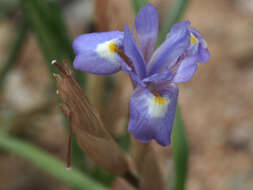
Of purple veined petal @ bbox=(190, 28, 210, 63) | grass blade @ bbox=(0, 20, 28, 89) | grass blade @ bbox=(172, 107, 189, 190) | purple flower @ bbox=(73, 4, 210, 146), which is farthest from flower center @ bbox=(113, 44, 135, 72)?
grass blade @ bbox=(0, 20, 28, 89)

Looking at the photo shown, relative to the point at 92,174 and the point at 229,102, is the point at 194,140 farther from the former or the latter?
the point at 92,174

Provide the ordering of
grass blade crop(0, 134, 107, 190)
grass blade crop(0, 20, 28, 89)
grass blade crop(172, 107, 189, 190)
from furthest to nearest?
grass blade crop(0, 20, 28, 89) → grass blade crop(0, 134, 107, 190) → grass blade crop(172, 107, 189, 190)

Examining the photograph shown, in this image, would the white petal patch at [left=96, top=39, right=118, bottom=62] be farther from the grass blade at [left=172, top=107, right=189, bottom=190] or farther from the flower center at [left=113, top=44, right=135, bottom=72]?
the grass blade at [left=172, top=107, right=189, bottom=190]

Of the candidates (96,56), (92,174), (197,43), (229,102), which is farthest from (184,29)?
(229,102)

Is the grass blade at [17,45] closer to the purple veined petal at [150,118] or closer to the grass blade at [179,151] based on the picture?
the grass blade at [179,151]

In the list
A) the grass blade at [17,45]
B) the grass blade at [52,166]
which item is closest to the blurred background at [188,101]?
the grass blade at [17,45]

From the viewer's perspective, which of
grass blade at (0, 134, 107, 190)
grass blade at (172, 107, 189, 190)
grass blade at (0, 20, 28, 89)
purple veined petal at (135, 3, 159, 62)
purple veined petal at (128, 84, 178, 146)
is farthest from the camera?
grass blade at (0, 20, 28, 89)

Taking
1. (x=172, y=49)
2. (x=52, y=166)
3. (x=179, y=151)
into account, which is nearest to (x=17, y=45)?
(x=52, y=166)
